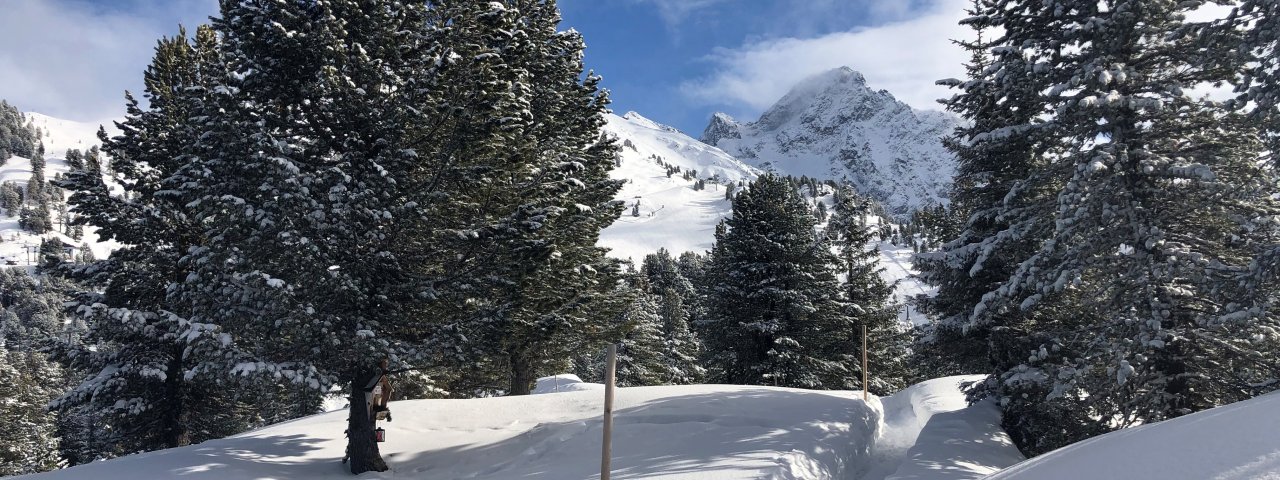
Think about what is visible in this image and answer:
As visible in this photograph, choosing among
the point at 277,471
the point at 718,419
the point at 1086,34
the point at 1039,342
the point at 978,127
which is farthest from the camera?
the point at 978,127

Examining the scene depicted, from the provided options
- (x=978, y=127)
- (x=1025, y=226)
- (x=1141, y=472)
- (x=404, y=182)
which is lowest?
(x=1141, y=472)

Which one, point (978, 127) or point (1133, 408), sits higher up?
point (978, 127)

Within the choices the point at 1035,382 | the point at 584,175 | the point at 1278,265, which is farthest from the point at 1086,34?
the point at 584,175

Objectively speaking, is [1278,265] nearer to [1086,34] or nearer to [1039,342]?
[1086,34]

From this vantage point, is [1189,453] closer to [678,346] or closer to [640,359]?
[640,359]

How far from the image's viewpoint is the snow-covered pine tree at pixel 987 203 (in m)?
11.6

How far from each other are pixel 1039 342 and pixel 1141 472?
1095 cm

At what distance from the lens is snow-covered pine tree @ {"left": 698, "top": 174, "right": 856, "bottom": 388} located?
25.3m

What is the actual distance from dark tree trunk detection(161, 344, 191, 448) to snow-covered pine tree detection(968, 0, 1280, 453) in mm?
19791

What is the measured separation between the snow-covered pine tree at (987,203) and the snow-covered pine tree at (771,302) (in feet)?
23.9

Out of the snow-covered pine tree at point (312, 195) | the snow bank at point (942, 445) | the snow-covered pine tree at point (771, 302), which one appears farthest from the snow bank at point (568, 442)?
the snow-covered pine tree at point (771, 302)

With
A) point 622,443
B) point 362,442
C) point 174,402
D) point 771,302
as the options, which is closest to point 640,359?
point 771,302

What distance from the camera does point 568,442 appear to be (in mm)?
11930

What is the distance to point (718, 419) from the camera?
12781mm
